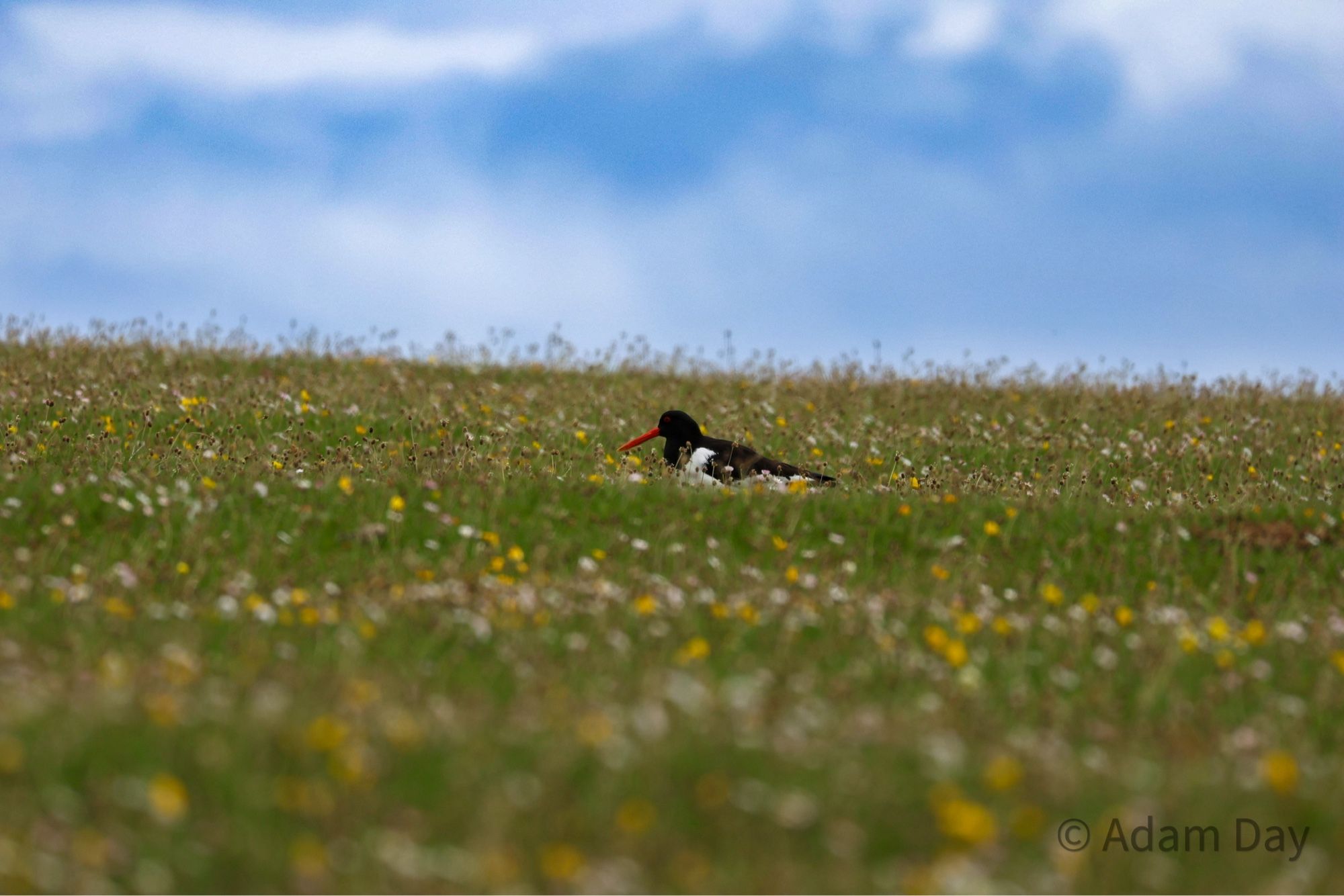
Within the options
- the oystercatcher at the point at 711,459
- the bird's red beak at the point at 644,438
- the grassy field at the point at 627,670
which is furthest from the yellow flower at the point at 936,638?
the bird's red beak at the point at 644,438

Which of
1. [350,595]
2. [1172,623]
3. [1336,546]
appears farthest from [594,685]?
[1336,546]

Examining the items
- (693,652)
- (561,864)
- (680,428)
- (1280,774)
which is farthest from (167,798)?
(680,428)

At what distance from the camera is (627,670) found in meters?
7.77

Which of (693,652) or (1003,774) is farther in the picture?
(693,652)

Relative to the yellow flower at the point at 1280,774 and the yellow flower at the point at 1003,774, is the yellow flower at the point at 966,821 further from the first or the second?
the yellow flower at the point at 1280,774

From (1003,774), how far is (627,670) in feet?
8.77

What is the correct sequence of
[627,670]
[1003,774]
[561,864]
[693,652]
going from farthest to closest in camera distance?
[693,652] < [627,670] < [1003,774] < [561,864]

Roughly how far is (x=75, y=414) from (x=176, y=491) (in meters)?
6.68

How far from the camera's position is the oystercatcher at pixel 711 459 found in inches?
564

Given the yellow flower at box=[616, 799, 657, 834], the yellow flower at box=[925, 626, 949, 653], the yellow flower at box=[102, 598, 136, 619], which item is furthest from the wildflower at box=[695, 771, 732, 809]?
the yellow flower at box=[102, 598, 136, 619]

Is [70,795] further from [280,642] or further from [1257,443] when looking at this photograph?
[1257,443]

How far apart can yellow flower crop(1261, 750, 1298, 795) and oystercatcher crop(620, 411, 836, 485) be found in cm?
759

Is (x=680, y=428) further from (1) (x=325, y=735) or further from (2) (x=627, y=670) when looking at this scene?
(1) (x=325, y=735)

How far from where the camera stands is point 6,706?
6.09 m
